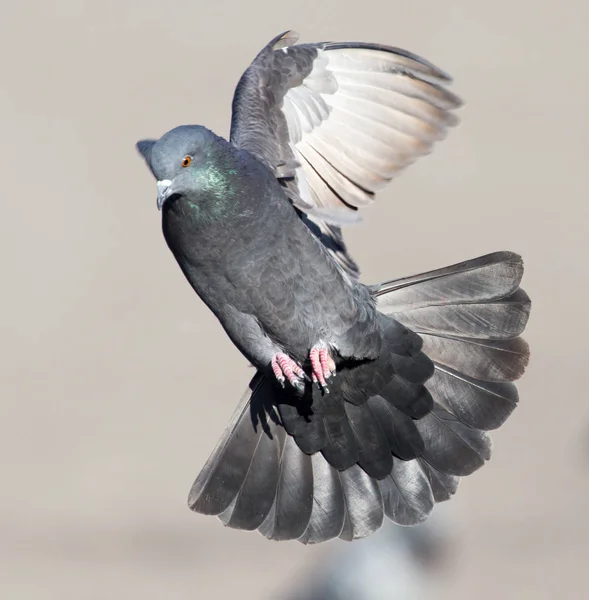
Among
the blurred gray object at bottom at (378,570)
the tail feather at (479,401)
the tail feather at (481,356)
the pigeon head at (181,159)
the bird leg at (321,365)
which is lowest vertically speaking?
the blurred gray object at bottom at (378,570)

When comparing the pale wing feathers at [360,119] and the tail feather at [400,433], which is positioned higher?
the pale wing feathers at [360,119]

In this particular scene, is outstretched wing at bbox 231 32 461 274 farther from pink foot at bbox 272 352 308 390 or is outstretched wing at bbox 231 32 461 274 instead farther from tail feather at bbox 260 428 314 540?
tail feather at bbox 260 428 314 540

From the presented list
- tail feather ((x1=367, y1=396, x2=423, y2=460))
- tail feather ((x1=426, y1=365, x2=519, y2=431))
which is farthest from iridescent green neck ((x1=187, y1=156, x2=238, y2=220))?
tail feather ((x1=426, y1=365, x2=519, y2=431))

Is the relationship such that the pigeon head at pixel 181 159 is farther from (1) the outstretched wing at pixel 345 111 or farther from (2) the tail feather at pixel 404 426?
(2) the tail feather at pixel 404 426

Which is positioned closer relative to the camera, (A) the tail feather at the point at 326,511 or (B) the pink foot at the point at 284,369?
(B) the pink foot at the point at 284,369

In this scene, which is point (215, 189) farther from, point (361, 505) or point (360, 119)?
point (361, 505)

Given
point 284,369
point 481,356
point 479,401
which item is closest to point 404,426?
point 479,401

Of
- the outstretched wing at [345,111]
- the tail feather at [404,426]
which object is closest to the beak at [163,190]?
the outstretched wing at [345,111]
